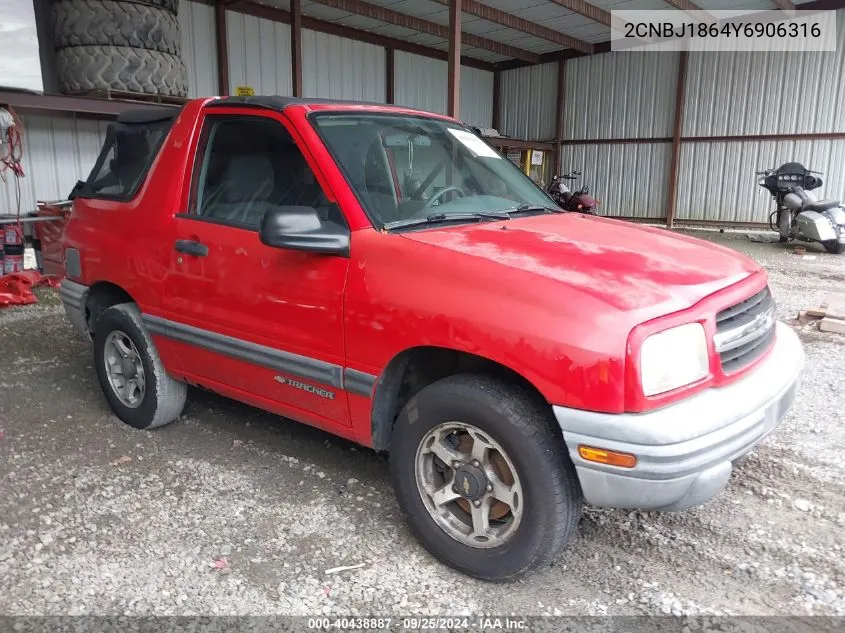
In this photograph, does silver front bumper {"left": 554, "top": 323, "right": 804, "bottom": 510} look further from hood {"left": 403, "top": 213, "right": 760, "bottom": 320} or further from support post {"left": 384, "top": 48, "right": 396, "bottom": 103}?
support post {"left": 384, "top": 48, "right": 396, "bottom": 103}

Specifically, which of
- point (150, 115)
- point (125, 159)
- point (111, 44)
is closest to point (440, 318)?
point (150, 115)

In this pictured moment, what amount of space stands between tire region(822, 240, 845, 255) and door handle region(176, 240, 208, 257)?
449 inches

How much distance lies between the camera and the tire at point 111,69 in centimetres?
847

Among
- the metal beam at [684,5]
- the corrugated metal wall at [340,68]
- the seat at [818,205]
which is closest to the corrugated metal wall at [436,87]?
the corrugated metal wall at [340,68]

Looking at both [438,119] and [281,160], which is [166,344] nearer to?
[281,160]

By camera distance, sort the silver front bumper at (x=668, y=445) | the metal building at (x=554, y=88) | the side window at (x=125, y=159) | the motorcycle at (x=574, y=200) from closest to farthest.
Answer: the silver front bumper at (x=668, y=445) → the side window at (x=125, y=159) → the metal building at (x=554, y=88) → the motorcycle at (x=574, y=200)

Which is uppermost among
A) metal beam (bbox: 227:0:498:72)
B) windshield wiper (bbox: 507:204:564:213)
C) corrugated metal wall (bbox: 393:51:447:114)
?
metal beam (bbox: 227:0:498:72)

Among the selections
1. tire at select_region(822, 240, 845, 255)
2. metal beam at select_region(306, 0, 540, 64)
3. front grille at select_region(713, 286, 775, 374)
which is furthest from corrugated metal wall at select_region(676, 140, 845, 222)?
front grille at select_region(713, 286, 775, 374)

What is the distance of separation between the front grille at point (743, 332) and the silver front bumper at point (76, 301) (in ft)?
11.5

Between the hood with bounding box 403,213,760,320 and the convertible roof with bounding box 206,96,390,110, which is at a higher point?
the convertible roof with bounding box 206,96,390,110

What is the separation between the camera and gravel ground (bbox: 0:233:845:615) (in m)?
2.37

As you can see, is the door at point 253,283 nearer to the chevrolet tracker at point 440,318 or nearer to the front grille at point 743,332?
the chevrolet tracker at point 440,318

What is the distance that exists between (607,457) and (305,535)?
1.40 metres

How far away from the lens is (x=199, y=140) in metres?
3.34
